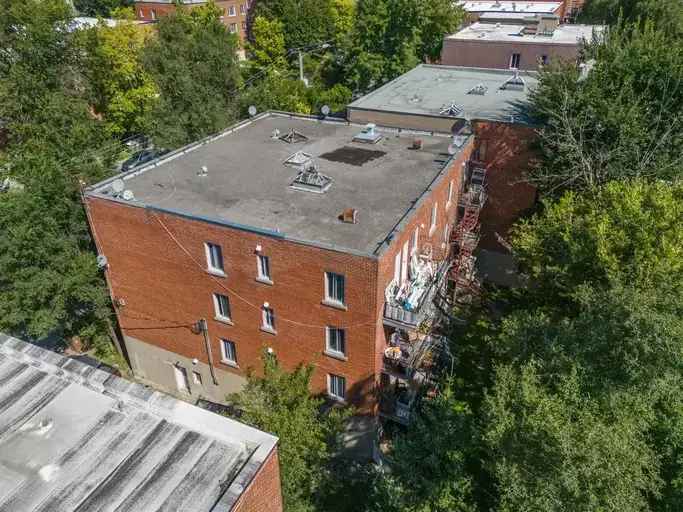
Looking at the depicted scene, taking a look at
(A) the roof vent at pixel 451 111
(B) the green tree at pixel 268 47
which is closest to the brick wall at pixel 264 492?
(A) the roof vent at pixel 451 111

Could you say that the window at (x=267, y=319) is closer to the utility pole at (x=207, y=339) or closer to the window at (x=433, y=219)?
the utility pole at (x=207, y=339)

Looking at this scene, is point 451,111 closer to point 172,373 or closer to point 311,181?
point 311,181

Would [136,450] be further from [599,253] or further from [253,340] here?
[599,253]

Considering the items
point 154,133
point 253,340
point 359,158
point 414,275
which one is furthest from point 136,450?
point 154,133

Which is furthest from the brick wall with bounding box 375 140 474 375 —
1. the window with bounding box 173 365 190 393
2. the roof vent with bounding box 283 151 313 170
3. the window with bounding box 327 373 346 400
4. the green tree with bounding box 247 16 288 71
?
the green tree with bounding box 247 16 288 71

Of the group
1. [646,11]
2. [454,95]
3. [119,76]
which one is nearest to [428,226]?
[454,95]
